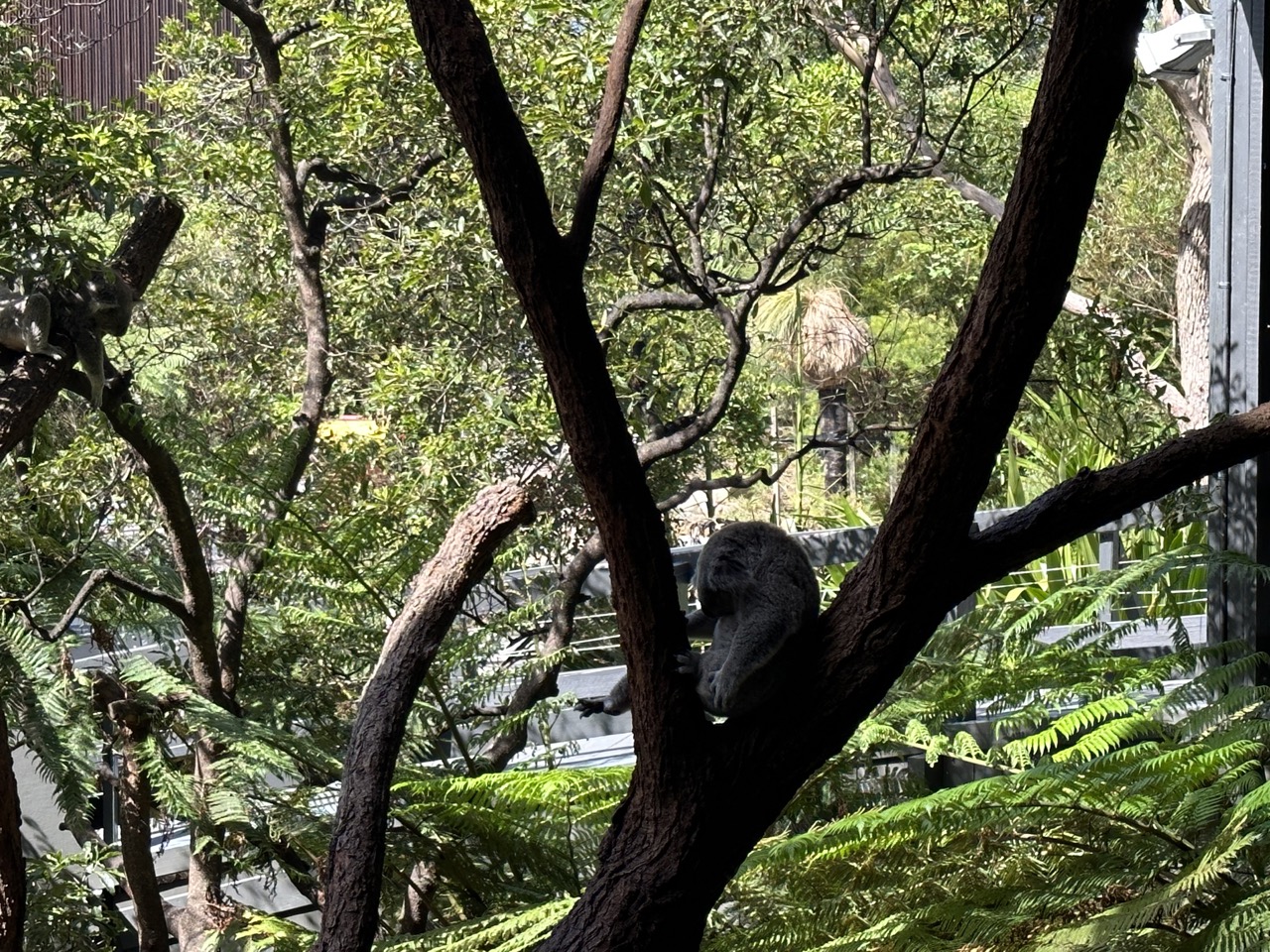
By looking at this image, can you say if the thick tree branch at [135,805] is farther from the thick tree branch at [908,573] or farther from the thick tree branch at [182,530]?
the thick tree branch at [908,573]

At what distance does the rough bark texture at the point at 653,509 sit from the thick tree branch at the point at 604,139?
7 centimetres

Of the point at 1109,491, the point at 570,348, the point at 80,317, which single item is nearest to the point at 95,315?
the point at 80,317

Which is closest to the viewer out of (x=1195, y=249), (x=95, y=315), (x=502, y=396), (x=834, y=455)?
(x=95, y=315)

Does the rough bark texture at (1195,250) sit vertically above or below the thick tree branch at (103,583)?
above

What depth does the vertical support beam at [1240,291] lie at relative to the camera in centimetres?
381

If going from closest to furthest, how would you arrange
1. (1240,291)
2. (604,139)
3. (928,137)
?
(604,139), (1240,291), (928,137)

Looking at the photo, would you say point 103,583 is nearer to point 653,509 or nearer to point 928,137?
point 653,509

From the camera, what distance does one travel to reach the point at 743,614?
7.39 feet

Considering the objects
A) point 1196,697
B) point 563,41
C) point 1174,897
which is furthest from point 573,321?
point 563,41

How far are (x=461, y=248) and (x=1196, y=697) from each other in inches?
117

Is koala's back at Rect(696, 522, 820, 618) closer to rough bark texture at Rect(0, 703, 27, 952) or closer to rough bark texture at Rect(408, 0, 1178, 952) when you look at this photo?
rough bark texture at Rect(408, 0, 1178, 952)

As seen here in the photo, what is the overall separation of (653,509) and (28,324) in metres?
2.45

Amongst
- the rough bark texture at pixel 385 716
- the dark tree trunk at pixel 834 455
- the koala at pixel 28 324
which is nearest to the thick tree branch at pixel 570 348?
the rough bark texture at pixel 385 716

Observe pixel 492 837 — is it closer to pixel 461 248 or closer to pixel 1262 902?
pixel 1262 902
